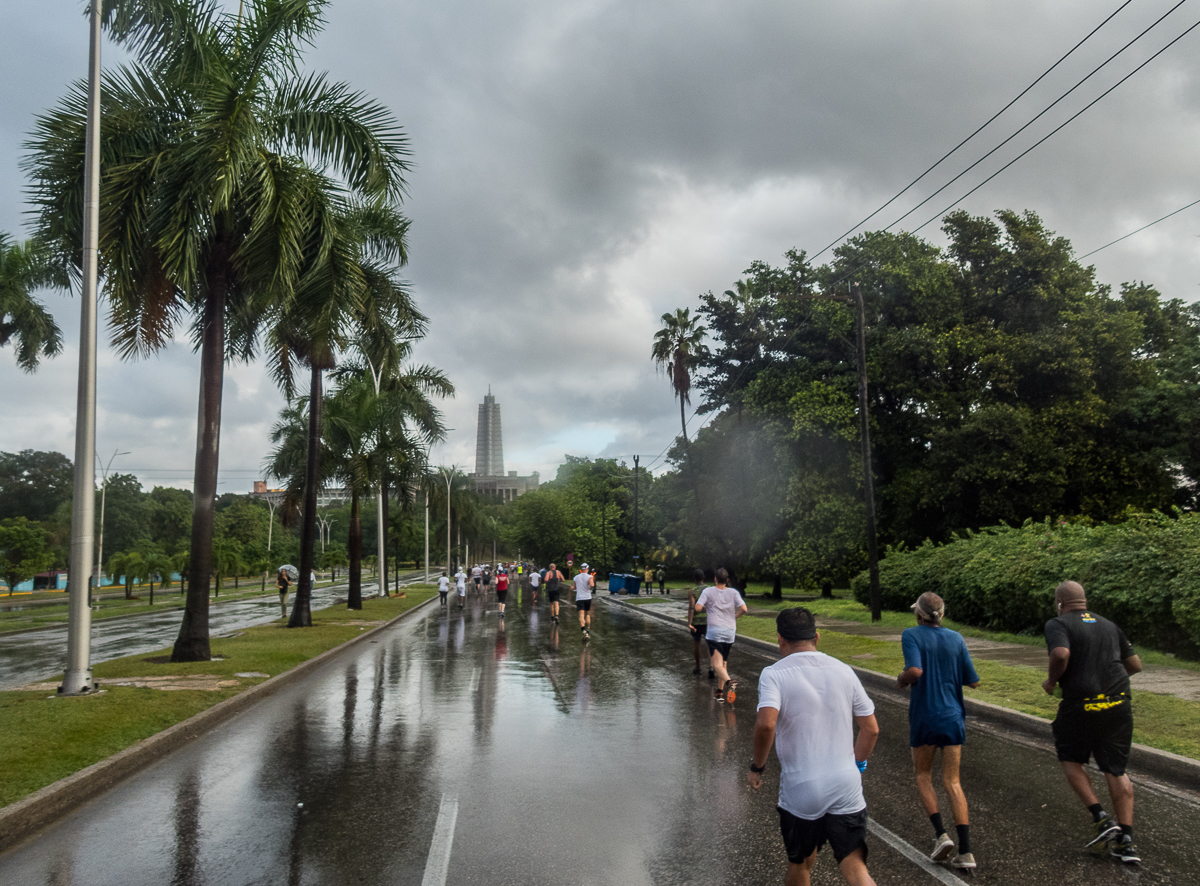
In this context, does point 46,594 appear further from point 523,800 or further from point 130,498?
point 523,800

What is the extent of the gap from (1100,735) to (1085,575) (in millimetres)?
11808

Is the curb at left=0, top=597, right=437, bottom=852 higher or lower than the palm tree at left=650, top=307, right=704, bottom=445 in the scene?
lower

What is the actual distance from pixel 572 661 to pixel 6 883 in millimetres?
11878

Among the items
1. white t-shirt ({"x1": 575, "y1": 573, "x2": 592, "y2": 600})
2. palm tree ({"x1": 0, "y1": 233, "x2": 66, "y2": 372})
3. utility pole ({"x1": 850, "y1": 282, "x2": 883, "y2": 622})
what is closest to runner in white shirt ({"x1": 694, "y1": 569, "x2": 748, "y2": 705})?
white t-shirt ({"x1": 575, "y1": 573, "x2": 592, "y2": 600})

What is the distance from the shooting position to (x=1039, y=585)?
17.5 meters

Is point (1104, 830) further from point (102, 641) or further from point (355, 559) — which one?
point (355, 559)

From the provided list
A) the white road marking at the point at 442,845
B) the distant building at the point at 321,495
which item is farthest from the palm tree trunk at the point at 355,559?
the white road marking at the point at 442,845

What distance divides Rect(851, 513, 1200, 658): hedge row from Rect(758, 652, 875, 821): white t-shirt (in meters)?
11.6

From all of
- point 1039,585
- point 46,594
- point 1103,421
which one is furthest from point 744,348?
point 46,594

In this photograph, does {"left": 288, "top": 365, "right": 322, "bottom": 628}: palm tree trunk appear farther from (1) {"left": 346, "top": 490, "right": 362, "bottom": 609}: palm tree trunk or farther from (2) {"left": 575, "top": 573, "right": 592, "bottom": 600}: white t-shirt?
(2) {"left": 575, "top": 573, "right": 592, "bottom": 600}: white t-shirt

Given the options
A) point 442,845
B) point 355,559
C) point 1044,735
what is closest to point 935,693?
point 442,845

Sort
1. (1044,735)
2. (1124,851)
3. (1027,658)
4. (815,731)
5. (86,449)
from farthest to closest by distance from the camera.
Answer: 1. (1027,658)
2. (86,449)
3. (1044,735)
4. (1124,851)
5. (815,731)

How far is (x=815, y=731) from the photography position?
12.8 ft

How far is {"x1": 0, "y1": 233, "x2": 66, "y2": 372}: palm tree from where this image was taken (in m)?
30.3
